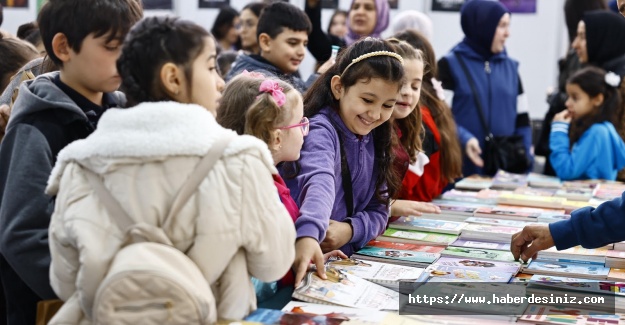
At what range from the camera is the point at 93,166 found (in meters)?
1.54

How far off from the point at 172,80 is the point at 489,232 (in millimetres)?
1617

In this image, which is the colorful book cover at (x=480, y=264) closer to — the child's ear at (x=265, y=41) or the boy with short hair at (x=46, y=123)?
the boy with short hair at (x=46, y=123)

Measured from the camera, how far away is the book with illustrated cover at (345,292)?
187 centimetres

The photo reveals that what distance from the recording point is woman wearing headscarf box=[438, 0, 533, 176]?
471 cm

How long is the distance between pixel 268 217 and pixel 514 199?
2.21 meters

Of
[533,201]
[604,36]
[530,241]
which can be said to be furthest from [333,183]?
[604,36]

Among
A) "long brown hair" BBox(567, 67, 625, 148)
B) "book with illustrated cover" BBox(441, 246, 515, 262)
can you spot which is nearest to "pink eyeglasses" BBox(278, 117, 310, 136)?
"book with illustrated cover" BBox(441, 246, 515, 262)

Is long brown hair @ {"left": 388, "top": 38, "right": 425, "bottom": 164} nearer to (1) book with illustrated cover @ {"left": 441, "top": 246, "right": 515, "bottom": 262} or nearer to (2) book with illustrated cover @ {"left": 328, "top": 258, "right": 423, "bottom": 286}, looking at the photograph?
(1) book with illustrated cover @ {"left": 441, "top": 246, "right": 515, "bottom": 262}

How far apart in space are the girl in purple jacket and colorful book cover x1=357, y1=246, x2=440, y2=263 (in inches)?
1.8

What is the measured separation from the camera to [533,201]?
11.4 feet

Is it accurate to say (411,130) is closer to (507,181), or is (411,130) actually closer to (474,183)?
(474,183)

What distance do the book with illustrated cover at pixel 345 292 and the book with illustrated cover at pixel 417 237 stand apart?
65cm

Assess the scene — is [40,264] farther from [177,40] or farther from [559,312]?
[559,312]

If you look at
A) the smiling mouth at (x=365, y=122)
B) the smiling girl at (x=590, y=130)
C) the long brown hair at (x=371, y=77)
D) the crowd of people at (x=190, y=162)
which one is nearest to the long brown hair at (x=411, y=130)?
the crowd of people at (x=190, y=162)
